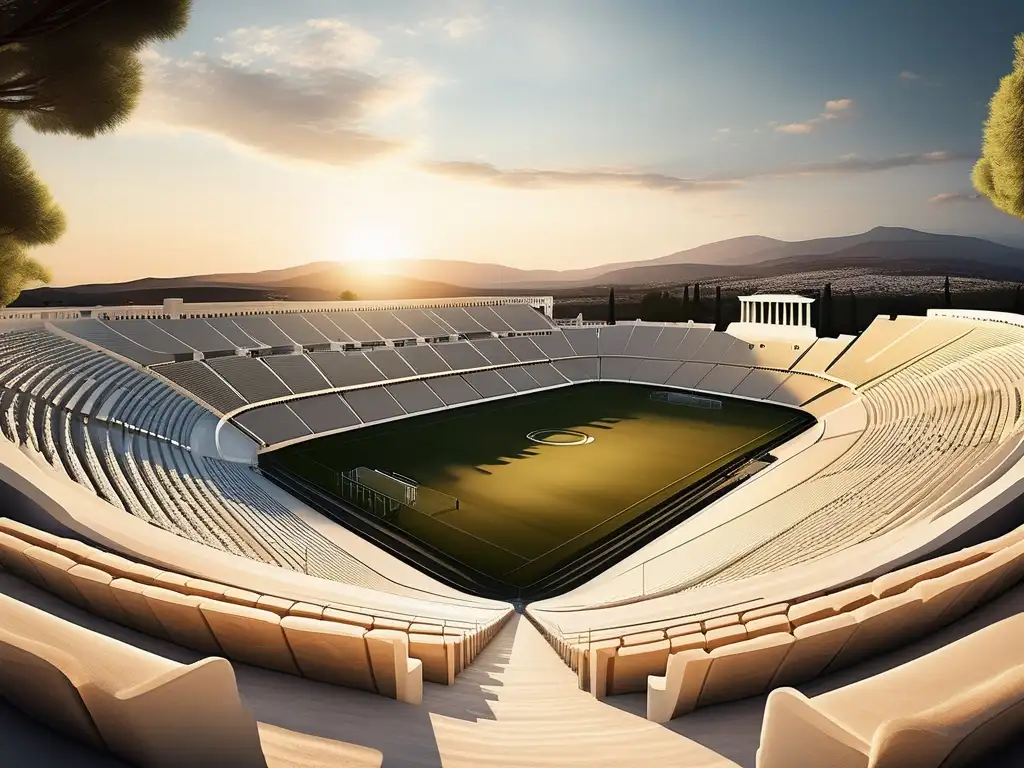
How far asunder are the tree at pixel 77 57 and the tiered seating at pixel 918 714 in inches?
291

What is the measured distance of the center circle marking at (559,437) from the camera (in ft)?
83.5

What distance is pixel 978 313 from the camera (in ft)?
103

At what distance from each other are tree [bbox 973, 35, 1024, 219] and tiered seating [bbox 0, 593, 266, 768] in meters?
18.7

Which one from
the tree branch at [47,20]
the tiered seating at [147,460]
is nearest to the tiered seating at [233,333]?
the tiered seating at [147,460]

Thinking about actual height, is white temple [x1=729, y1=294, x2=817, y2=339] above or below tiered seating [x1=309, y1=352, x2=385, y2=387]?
above

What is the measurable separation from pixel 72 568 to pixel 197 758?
244 centimetres

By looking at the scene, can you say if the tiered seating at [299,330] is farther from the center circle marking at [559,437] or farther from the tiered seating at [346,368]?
the center circle marking at [559,437]

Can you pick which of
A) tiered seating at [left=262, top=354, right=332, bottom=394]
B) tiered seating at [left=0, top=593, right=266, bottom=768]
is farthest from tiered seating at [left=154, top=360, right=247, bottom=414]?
tiered seating at [left=0, top=593, right=266, bottom=768]

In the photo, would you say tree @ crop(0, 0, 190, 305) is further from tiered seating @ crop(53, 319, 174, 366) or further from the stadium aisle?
tiered seating @ crop(53, 319, 174, 366)

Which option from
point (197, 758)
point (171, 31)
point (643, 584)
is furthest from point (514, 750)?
point (643, 584)

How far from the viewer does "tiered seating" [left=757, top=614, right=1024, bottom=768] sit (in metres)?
1.58

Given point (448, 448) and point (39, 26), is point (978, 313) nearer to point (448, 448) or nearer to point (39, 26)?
point (448, 448)

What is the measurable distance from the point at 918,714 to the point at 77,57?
900 centimetres

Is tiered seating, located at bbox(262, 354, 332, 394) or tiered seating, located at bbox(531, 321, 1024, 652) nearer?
tiered seating, located at bbox(531, 321, 1024, 652)
